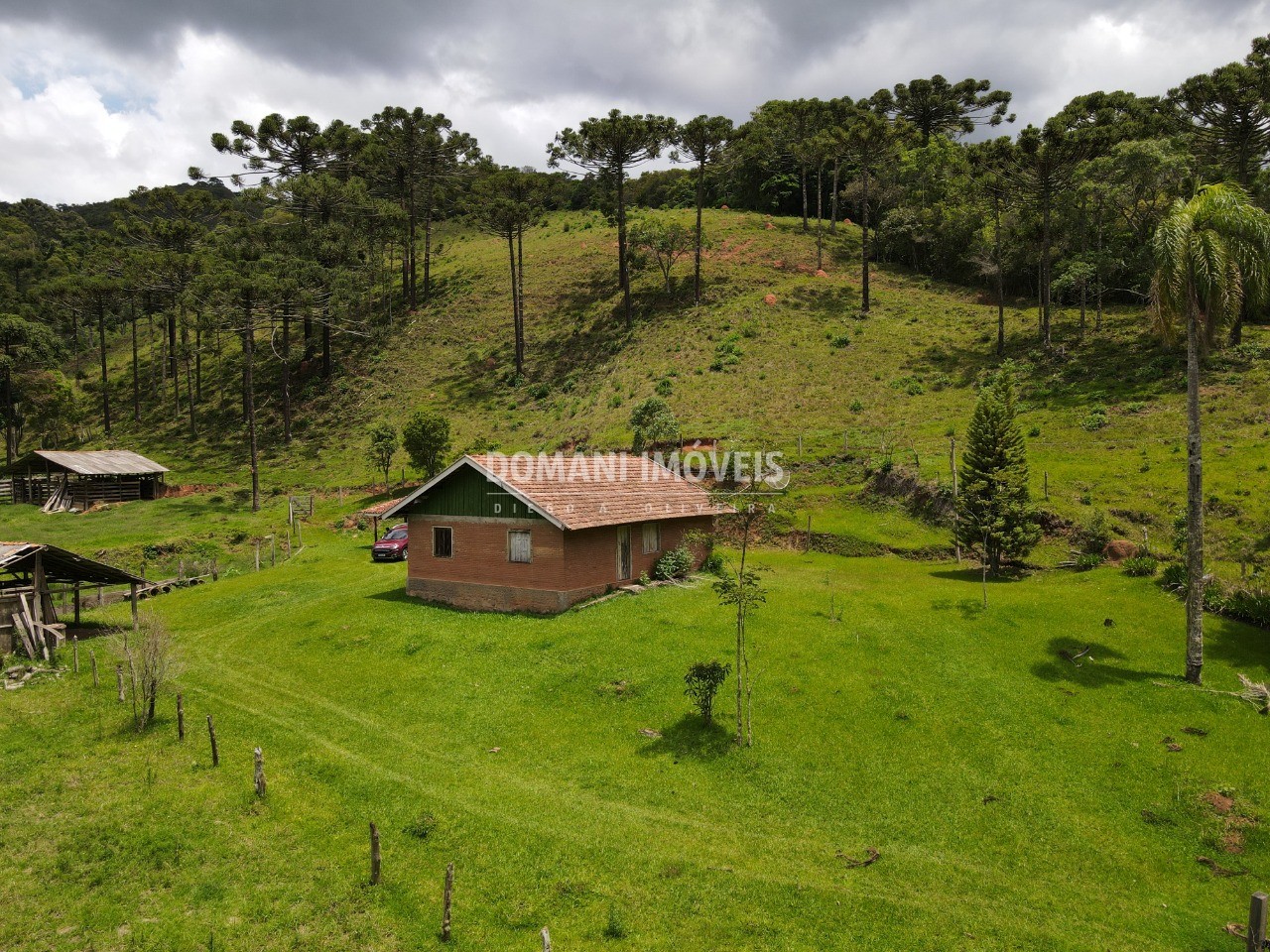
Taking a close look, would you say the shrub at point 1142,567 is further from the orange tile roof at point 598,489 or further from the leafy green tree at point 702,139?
the leafy green tree at point 702,139

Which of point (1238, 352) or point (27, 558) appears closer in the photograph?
point (27, 558)

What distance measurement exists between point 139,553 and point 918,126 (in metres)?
102

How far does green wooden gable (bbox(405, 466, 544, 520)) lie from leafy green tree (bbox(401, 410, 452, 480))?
19.5 meters

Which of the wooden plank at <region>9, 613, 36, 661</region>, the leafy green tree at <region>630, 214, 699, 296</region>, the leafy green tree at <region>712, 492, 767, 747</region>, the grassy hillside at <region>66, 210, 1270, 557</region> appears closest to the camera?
the leafy green tree at <region>712, 492, 767, 747</region>

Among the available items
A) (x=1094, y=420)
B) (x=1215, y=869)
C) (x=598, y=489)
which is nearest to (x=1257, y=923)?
(x=1215, y=869)

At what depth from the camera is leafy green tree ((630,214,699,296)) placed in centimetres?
7112

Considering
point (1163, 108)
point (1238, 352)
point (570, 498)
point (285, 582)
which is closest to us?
point (570, 498)

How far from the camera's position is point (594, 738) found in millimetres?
17016

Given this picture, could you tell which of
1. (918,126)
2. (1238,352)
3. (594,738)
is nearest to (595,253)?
(918,126)

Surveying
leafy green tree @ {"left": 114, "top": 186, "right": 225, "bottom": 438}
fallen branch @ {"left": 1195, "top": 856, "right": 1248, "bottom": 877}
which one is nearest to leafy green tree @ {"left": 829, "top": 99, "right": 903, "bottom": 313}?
leafy green tree @ {"left": 114, "top": 186, "right": 225, "bottom": 438}

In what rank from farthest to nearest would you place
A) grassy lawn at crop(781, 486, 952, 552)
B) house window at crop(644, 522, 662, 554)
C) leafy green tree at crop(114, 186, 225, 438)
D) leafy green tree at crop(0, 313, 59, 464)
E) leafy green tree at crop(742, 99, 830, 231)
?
leafy green tree at crop(742, 99, 830, 231) → leafy green tree at crop(114, 186, 225, 438) → leafy green tree at crop(0, 313, 59, 464) → grassy lawn at crop(781, 486, 952, 552) → house window at crop(644, 522, 662, 554)

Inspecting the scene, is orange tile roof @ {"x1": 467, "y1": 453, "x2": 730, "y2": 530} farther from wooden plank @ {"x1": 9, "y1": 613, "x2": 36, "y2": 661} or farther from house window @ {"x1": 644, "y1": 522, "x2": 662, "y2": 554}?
wooden plank @ {"x1": 9, "y1": 613, "x2": 36, "y2": 661}

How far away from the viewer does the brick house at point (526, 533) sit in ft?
83.3

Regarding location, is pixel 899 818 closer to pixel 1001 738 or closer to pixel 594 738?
pixel 1001 738
